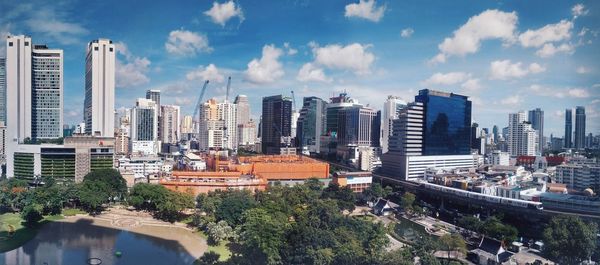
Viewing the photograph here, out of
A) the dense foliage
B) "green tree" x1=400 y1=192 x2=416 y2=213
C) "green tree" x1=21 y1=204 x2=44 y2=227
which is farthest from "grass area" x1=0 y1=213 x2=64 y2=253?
"green tree" x1=400 y1=192 x2=416 y2=213

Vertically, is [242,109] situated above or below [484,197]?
above

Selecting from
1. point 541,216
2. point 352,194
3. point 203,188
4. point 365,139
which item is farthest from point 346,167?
point 541,216

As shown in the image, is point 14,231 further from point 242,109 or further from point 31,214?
point 242,109

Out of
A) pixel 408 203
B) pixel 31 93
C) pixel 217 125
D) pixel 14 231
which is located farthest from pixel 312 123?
pixel 14 231

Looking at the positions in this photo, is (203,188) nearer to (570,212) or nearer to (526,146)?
(570,212)

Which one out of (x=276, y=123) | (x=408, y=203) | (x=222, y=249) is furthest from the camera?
(x=276, y=123)
